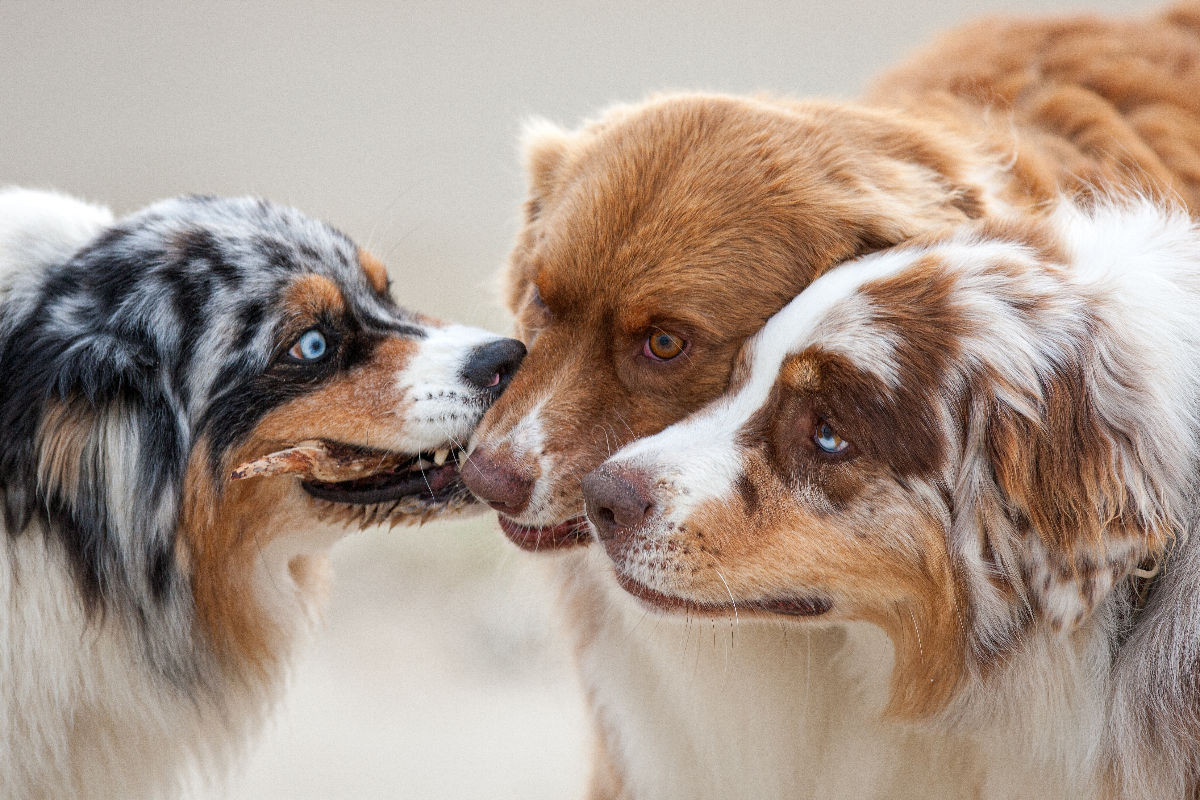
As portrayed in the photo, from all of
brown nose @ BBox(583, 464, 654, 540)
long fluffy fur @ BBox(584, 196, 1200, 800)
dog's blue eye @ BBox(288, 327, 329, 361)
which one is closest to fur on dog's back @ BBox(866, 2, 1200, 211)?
long fluffy fur @ BBox(584, 196, 1200, 800)

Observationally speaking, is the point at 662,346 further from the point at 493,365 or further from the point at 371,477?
the point at 371,477

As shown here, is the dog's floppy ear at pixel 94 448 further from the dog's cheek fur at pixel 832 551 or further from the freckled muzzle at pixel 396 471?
the dog's cheek fur at pixel 832 551

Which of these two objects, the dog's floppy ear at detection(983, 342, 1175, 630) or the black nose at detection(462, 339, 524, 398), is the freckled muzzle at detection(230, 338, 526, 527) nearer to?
the black nose at detection(462, 339, 524, 398)

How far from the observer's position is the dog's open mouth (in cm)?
276

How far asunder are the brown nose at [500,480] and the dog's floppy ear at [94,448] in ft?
2.42

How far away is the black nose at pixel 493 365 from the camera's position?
9.41 feet

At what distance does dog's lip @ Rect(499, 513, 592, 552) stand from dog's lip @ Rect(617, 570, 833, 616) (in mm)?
271

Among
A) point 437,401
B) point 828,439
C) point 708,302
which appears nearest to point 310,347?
point 437,401

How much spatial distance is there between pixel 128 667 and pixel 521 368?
1.20 m

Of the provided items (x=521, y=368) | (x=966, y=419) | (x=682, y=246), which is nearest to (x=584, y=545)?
(x=521, y=368)

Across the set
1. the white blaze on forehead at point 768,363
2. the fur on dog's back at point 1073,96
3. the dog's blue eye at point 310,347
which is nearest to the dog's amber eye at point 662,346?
the white blaze on forehead at point 768,363

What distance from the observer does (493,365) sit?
2887 millimetres

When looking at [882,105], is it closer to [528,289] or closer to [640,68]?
[528,289]

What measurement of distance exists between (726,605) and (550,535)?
0.52 meters
